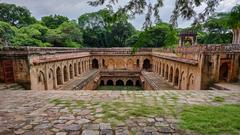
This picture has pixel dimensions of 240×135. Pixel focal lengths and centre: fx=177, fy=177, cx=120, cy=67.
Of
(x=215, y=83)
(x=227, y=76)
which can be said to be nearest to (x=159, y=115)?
(x=215, y=83)

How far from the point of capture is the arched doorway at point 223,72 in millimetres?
11573

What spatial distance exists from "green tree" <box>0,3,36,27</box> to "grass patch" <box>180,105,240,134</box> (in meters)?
44.1

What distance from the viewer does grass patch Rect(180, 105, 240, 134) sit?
11.7 feet

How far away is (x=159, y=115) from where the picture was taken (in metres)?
4.45

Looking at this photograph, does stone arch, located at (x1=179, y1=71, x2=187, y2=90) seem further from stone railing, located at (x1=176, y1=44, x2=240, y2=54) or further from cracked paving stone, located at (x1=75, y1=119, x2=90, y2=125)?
cracked paving stone, located at (x1=75, y1=119, x2=90, y2=125)

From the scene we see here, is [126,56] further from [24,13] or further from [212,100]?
[24,13]

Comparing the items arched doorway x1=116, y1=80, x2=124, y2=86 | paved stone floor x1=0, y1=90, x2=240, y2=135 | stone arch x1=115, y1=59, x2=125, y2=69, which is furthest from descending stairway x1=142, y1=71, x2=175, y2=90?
stone arch x1=115, y1=59, x2=125, y2=69

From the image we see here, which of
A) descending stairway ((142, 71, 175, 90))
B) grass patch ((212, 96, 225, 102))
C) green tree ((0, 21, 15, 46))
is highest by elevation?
green tree ((0, 21, 15, 46))

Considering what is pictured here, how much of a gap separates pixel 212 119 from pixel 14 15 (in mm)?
46752

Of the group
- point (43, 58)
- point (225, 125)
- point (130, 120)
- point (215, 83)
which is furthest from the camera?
point (43, 58)

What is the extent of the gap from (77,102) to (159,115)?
8.76ft

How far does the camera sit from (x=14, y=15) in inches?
1593

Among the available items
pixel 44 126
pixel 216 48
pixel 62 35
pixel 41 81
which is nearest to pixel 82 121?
pixel 44 126

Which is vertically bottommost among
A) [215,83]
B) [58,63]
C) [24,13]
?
[215,83]
